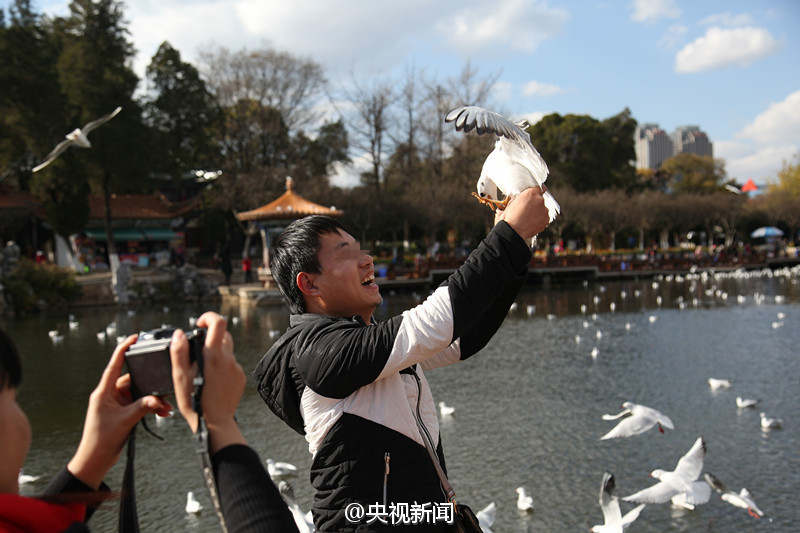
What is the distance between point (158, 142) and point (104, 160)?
2.77 m

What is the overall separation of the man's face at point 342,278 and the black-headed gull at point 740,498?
4432 mm

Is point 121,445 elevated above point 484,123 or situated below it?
below

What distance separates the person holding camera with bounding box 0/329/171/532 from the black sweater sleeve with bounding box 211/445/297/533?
0.51 ft

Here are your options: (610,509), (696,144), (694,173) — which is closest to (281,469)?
(610,509)

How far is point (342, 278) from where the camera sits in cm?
155

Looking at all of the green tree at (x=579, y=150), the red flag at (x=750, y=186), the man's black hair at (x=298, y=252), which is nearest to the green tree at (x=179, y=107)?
the green tree at (x=579, y=150)

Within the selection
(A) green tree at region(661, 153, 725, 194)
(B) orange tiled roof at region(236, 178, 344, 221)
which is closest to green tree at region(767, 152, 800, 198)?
(A) green tree at region(661, 153, 725, 194)

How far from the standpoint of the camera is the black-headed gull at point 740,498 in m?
4.79

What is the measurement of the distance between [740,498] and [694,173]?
1909 inches

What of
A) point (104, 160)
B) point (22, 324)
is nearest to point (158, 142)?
point (104, 160)

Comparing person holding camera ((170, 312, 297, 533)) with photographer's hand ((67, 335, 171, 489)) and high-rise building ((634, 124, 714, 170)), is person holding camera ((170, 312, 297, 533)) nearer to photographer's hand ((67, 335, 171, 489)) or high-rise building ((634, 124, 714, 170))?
photographer's hand ((67, 335, 171, 489))

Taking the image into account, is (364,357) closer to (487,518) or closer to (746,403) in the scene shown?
(487,518)

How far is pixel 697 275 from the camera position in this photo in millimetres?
28875

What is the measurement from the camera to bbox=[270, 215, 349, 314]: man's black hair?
1.56 meters
